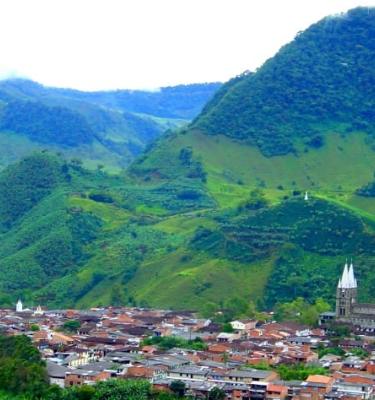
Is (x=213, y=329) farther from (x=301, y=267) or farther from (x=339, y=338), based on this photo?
(x=301, y=267)

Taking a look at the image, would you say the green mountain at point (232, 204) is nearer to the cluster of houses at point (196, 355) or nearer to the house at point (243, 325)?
the house at point (243, 325)

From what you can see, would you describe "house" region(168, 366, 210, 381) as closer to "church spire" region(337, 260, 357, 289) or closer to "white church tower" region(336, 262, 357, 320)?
"white church tower" region(336, 262, 357, 320)

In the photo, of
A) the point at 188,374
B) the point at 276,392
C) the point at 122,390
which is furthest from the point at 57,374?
the point at 276,392

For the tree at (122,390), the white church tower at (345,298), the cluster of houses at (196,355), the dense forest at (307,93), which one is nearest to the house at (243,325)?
the cluster of houses at (196,355)

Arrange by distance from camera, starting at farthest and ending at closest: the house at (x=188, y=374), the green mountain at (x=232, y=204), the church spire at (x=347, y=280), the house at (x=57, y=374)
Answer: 1. the green mountain at (x=232, y=204)
2. the church spire at (x=347, y=280)
3. the house at (x=57, y=374)
4. the house at (x=188, y=374)

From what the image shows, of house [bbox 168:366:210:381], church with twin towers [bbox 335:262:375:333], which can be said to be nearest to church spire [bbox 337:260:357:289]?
church with twin towers [bbox 335:262:375:333]
